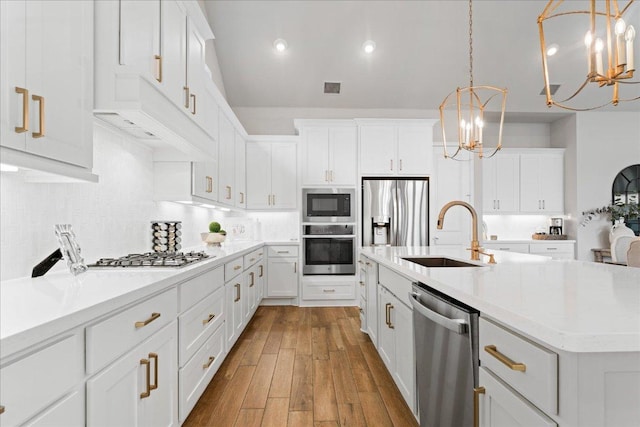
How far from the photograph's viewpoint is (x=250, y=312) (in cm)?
388

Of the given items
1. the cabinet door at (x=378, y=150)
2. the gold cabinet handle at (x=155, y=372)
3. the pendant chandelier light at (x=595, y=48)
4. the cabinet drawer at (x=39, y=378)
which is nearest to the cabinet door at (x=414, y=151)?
the cabinet door at (x=378, y=150)

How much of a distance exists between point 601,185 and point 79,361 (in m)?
7.10

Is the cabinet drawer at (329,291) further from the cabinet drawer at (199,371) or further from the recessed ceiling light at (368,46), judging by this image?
the recessed ceiling light at (368,46)

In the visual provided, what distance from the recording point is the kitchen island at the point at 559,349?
0.77 m

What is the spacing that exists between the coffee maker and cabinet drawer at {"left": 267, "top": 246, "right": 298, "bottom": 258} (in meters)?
4.30

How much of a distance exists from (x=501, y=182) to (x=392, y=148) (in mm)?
2203

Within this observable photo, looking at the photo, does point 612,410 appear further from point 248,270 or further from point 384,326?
point 248,270

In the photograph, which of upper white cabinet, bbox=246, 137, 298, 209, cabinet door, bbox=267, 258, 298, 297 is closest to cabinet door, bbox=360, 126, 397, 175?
upper white cabinet, bbox=246, 137, 298, 209

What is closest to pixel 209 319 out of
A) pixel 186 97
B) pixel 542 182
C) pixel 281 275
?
pixel 186 97

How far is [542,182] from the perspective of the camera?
587cm

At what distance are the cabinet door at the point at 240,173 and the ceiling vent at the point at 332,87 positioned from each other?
1500 millimetres

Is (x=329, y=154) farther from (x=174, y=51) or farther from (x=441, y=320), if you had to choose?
(x=441, y=320)

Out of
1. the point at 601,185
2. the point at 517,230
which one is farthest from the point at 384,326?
the point at 601,185

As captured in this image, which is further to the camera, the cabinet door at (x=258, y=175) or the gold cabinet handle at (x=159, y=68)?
the cabinet door at (x=258, y=175)
